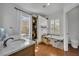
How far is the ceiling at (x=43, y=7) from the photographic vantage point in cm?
142

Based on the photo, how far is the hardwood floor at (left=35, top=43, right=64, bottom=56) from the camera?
4.83 feet

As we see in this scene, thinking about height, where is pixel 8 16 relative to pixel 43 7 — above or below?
below

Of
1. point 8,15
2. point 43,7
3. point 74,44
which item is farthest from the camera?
point 74,44

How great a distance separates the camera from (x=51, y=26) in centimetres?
153

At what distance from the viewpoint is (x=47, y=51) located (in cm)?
148

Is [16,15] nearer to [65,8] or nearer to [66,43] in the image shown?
[65,8]

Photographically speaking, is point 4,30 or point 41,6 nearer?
point 4,30

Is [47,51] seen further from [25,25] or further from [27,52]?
[25,25]

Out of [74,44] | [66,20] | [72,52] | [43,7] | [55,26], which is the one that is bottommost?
[72,52]

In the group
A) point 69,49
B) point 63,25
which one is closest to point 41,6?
point 63,25

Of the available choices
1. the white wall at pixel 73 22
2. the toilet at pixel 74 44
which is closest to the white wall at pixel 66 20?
the white wall at pixel 73 22

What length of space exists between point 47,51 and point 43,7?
2.57 ft

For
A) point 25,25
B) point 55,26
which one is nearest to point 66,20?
point 55,26

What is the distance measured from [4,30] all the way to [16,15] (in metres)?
0.31
